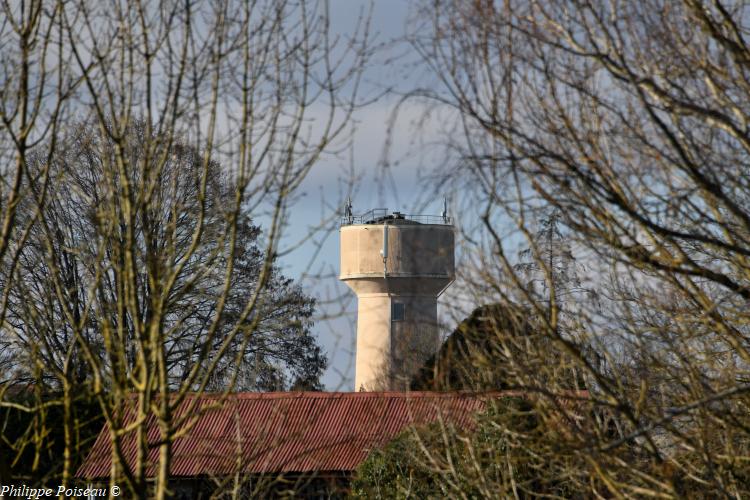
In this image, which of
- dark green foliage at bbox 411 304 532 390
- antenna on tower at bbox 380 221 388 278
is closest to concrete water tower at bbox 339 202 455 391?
antenna on tower at bbox 380 221 388 278

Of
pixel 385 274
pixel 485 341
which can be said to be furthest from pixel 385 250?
pixel 485 341

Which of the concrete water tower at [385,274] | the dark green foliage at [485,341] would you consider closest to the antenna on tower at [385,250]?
the concrete water tower at [385,274]

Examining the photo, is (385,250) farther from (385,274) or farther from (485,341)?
(485,341)

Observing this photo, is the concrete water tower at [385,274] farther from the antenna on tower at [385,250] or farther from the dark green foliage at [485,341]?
the dark green foliage at [485,341]

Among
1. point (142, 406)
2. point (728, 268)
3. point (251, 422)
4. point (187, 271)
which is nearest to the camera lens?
point (142, 406)

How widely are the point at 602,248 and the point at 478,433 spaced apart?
20.1 feet

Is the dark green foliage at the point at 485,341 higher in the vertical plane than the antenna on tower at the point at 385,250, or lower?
lower

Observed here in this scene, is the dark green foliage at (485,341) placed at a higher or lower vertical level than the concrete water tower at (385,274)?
lower

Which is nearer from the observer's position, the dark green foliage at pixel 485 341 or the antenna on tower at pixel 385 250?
the dark green foliage at pixel 485 341

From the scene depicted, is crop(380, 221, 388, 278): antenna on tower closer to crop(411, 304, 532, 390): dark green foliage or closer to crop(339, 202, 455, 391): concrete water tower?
Result: crop(339, 202, 455, 391): concrete water tower

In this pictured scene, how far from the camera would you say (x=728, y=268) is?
932 cm

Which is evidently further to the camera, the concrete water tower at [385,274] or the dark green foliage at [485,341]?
the concrete water tower at [385,274]

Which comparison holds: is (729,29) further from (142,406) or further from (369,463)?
(369,463)

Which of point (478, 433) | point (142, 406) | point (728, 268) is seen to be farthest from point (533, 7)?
point (478, 433)
